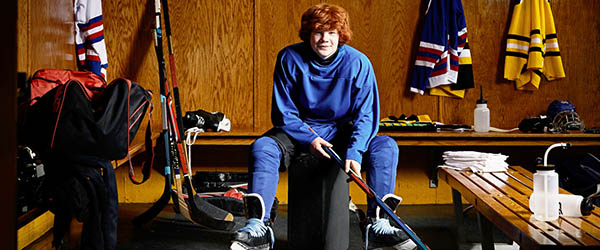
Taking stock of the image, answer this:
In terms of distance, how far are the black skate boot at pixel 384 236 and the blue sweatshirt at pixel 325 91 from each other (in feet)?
1.41

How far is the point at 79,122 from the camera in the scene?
1964 millimetres

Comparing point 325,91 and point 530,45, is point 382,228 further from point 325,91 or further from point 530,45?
point 530,45

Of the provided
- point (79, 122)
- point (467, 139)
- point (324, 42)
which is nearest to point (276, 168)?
point (324, 42)

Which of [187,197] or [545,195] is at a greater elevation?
[545,195]

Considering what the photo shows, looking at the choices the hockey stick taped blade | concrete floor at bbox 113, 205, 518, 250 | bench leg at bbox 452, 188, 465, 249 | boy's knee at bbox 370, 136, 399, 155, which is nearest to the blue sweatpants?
boy's knee at bbox 370, 136, 399, 155

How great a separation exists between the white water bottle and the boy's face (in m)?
1.01

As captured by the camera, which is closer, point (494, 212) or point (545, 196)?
point (545, 196)

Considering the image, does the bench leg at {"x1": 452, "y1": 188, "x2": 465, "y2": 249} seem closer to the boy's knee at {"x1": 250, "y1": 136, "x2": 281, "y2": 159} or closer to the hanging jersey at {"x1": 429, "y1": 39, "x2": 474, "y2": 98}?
the boy's knee at {"x1": 250, "y1": 136, "x2": 281, "y2": 159}

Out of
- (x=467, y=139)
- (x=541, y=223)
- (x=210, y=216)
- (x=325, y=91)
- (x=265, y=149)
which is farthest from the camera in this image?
(x=467, y=139)

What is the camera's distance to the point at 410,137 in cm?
338

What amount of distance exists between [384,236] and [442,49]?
186cm

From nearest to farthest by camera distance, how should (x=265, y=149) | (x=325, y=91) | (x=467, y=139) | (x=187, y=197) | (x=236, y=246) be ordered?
1. (x=236, y=246)
2. (x=265, y=149)
3. (x=325, y=91)
4. (x=187, y=197)
5. (x=467, y=139)

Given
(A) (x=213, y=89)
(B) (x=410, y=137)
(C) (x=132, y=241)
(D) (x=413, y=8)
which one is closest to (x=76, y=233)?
(C) (x=132, y=241)

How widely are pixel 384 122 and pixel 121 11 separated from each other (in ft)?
6.08
